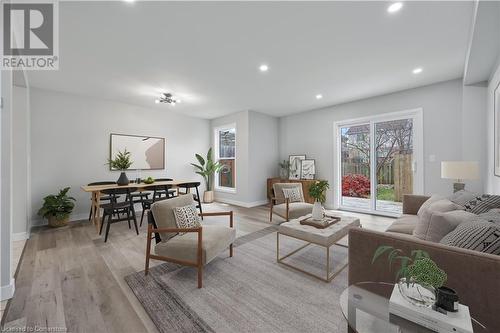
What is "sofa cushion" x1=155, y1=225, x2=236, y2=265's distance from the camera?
6.98 ft

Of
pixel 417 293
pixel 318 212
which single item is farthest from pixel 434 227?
pixel 318 212

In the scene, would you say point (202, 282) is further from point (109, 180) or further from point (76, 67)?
point (109, 180)

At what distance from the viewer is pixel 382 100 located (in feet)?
15.1

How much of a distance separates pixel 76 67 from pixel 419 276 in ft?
15.2

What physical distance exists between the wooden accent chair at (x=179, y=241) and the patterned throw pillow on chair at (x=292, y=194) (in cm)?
198

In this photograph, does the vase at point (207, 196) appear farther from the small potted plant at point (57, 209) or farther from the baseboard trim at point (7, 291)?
the baseboard trim at point (7, 291)

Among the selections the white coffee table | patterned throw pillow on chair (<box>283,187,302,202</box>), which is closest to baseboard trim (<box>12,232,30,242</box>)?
the white coffee table

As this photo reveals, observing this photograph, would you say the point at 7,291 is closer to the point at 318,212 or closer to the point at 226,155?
the point at 318,212

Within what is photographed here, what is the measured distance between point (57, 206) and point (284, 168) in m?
5.34

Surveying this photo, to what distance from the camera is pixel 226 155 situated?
6.75 m

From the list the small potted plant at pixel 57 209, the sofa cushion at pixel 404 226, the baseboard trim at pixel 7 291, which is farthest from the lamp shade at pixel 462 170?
the small potted plant at pixel 57 209

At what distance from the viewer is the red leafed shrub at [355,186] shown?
4996 mm

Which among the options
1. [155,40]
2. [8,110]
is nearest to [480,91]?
[155,40]

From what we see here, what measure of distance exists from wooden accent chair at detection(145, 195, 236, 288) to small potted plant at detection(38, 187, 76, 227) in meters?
2.91
